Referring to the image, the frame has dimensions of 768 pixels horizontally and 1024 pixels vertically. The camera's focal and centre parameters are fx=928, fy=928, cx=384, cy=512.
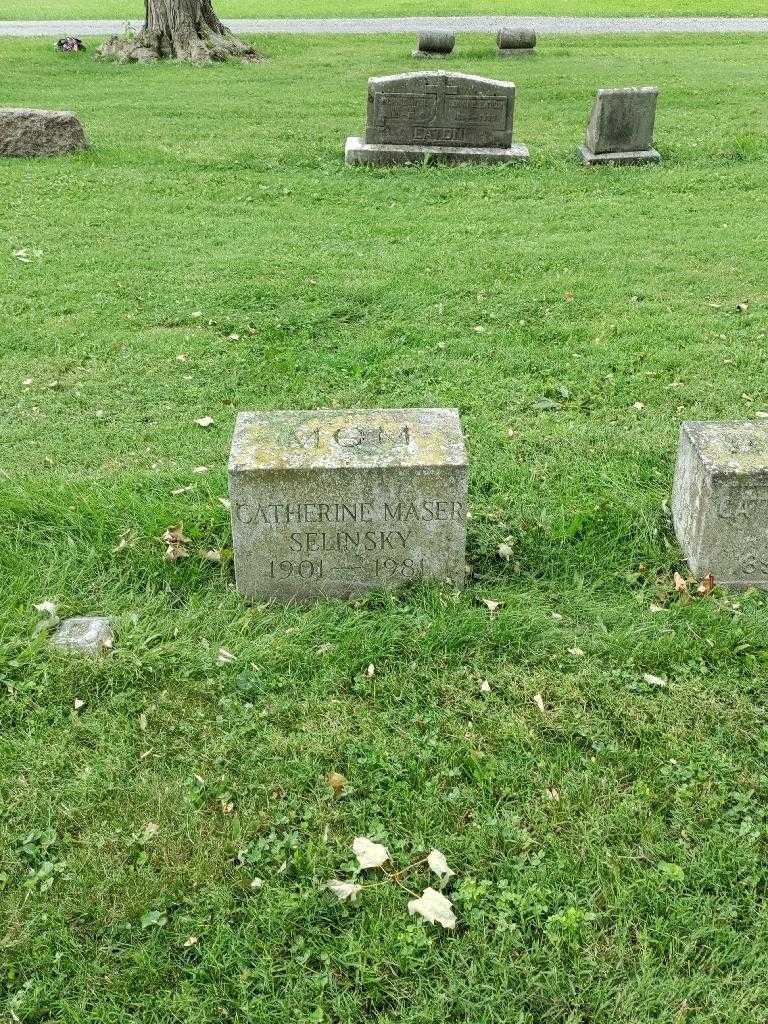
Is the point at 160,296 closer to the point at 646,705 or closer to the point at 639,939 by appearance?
the point at 646,705

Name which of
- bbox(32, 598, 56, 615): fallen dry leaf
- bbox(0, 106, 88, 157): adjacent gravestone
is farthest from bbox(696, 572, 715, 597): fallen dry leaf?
bbox(0, 106, 88, 157): adjacent gravestone

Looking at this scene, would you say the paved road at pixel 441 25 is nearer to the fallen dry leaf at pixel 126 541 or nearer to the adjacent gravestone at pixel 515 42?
the adjacent gravestone at pixel 515 42

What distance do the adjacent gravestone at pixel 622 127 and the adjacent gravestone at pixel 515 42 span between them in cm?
961

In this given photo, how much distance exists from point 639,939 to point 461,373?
13.9ft

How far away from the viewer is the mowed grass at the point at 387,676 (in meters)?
2.73

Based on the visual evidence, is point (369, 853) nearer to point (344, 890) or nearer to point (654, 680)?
point (344, 890)

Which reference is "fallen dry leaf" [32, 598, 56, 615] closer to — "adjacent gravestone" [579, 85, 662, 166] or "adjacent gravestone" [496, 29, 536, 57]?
"adjacent gravestone" [579, 85, 662, 166]

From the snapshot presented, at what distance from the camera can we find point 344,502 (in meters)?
3.97

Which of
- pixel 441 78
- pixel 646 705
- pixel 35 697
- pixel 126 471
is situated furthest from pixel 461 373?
pixel 441 78

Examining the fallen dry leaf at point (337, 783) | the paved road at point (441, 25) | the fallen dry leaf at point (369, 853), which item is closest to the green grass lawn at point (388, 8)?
the paved road at point (441, 25)

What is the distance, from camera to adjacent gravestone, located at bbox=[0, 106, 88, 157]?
11758 mm

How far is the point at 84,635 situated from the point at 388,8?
106 ft

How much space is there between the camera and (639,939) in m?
2.75

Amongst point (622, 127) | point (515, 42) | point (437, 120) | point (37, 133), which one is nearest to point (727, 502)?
point (622, 127)
